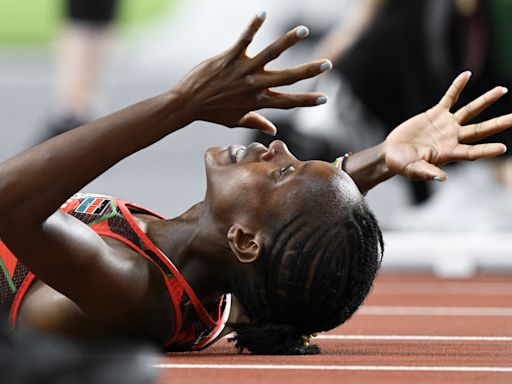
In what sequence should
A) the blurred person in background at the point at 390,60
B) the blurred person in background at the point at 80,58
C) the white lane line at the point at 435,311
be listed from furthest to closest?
the blurred person in background at the point at 80,58
the blurred person in background at the point at 390,60
the white lane line at the point at 435,311

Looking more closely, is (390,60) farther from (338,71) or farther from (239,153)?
(239,153)

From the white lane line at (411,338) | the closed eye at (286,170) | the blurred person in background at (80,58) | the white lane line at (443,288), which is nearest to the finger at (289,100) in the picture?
the closed eye at (286,170)

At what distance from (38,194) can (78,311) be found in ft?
1.23

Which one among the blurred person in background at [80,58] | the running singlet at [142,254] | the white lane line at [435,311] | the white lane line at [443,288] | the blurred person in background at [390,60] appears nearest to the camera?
the running singlet at [142,254]

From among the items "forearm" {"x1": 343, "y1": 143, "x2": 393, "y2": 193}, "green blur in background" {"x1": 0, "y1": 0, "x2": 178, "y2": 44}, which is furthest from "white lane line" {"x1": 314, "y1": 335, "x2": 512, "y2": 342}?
"green blur in background" {"x1": 0, "y1": 0, "x2": 178, "y2": 44}

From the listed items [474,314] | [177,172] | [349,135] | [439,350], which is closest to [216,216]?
[439,350]

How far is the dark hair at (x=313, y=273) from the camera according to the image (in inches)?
122

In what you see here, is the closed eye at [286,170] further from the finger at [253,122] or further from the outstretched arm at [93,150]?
the outstretched arm at [93,150]

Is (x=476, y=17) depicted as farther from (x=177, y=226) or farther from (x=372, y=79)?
(x=177, y=226)

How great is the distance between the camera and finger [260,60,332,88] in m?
2.85

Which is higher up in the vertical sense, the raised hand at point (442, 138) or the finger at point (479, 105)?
the finger at point (479, 105)

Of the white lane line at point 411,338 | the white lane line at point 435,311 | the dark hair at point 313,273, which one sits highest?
the dark hair at point 313,273

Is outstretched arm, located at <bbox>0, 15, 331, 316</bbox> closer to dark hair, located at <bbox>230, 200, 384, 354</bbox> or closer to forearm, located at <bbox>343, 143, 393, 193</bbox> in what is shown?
dark hair, located at <bbox>230, 200, 384, 354</bbox>

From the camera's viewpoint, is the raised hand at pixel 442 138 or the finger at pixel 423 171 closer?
the finger at pixel 423 171
